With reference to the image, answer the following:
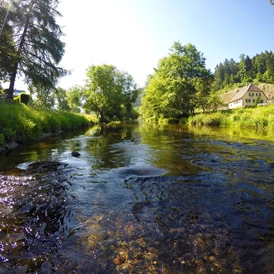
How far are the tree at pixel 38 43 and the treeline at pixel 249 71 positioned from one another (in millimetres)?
106509

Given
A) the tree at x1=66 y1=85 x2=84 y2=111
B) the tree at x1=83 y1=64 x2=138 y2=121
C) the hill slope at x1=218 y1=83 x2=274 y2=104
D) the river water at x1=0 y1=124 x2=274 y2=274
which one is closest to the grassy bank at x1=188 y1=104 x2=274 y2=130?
the river water at x1=0 y1=124 x2=274 y2=274

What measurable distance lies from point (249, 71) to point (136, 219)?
147011mm

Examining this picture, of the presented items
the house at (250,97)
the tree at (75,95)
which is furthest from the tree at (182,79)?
the house at (250,97)

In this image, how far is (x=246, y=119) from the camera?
26.1 meters

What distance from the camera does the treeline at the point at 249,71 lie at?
112 meters

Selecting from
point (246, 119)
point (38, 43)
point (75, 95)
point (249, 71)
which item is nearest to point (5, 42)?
point (38, 43)

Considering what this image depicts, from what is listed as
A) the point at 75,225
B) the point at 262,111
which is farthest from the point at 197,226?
the point at 262,111

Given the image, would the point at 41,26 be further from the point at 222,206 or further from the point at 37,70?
the point at 222,206

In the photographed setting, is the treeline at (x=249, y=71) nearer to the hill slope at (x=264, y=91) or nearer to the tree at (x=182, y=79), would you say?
the hill slope at (x=264, y=91)

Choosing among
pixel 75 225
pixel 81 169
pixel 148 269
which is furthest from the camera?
pixel 81 169

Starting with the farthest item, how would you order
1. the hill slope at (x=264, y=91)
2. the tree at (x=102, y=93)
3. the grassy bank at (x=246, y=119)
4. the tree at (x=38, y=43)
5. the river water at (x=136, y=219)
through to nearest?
the hill slope at (x=264, y=91)
the tree at (x=102, y=93)
the grassy bank at (x=246, y=119)
the tree at (x=38, y=43)
the river water at (x=136, y=219)

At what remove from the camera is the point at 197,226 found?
357cm

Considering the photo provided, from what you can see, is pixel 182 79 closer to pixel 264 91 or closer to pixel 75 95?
pixel 75 95

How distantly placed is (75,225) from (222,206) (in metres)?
2.92
